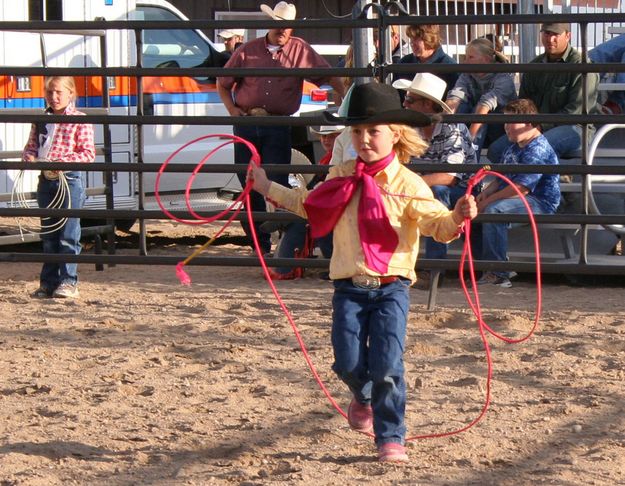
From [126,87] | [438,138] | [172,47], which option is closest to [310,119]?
[438,138]

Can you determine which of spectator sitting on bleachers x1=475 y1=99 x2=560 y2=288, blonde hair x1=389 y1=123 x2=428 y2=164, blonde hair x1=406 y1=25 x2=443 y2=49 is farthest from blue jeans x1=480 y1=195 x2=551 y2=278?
blonde hair x1=389 y1=123 x2=428 y2=164

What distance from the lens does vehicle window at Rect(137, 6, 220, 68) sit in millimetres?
9969

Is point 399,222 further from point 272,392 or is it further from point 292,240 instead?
point 292,240

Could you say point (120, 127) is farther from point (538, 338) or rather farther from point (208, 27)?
point (538, 338)

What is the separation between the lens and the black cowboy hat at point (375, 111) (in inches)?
161

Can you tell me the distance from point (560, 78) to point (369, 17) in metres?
1.32

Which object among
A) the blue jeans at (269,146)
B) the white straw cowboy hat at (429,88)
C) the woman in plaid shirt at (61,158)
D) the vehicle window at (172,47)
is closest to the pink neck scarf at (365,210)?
the white straw cowboy hat at (429,88)

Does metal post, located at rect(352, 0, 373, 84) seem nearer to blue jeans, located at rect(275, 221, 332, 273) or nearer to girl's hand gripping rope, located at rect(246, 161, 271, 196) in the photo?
blue jeans, located at rect(275, 221, 332, 273)

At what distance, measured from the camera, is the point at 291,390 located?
5.16 metres

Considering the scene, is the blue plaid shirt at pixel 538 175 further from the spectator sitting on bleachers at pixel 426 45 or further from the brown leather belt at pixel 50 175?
the brown leather belt at pixel 50 175

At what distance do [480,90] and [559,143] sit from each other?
614 mm

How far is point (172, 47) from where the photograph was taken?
10141 millimetres

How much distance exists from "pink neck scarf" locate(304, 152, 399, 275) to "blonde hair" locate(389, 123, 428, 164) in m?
0.07

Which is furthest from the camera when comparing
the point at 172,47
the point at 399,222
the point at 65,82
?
the point at 172,47
